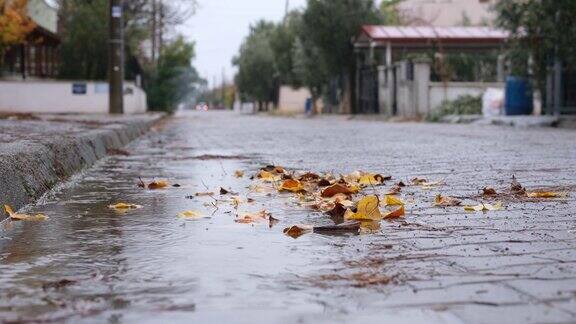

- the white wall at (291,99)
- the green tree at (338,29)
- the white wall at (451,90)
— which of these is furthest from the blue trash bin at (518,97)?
the white wall at (291,99)

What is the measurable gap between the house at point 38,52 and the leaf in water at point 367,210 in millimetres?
29897

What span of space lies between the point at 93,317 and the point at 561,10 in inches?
725

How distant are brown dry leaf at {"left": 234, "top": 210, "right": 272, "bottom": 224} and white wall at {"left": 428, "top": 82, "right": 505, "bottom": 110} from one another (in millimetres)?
24698

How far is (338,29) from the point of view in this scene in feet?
126

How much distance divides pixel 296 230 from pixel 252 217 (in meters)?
0.50

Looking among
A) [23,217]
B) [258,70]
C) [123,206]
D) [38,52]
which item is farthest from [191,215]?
[258,70]

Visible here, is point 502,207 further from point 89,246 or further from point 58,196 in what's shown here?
point 58,196

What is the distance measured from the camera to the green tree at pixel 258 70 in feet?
215

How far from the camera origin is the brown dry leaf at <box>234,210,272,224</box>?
4.05m

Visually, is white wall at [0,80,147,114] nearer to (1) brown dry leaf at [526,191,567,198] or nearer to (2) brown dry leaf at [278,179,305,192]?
(2) brown dry leaf at [278,179,305,192]

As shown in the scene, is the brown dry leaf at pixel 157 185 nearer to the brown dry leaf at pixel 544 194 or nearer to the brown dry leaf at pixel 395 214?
the brown dry leaf at pixel 395 214

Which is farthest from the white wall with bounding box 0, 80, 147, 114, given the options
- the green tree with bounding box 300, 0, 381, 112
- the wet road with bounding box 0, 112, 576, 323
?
the wet road with bounding box 0, 112, 576, 323

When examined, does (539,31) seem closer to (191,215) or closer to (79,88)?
(191,215)

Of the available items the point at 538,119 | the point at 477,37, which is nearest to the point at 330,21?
the point at 477,37
